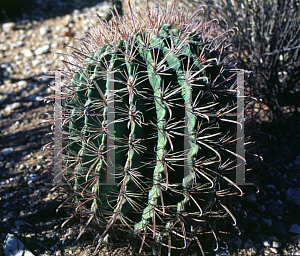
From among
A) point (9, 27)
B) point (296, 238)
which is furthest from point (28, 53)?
point (296, 238)

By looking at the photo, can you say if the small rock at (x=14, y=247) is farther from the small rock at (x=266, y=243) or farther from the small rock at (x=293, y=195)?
the small rock at (x=293, y=195)

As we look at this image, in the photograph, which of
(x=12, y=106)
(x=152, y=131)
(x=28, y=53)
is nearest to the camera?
(x=152, y=131)

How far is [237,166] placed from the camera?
190 centimetres

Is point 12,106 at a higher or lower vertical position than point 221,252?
higher

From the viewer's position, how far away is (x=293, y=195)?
252 cm

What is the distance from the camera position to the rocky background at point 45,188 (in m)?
2.21

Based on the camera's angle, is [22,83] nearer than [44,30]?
Yes

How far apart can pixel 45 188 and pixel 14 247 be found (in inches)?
23.8

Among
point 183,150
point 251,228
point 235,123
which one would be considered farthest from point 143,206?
point 251,228

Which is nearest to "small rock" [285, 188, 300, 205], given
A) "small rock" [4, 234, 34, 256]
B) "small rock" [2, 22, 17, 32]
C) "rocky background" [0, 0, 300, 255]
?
"rocky background" [0, 0, 300, 255]

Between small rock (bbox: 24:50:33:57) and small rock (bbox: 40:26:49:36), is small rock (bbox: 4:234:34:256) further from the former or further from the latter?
small rock (bbox: 40:26:49:36)

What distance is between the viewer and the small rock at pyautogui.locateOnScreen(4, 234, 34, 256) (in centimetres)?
214

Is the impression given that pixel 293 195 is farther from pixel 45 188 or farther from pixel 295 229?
pixel 45 188

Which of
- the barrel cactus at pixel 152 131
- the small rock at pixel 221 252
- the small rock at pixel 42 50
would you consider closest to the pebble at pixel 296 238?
the small rock at pixel 221 252
